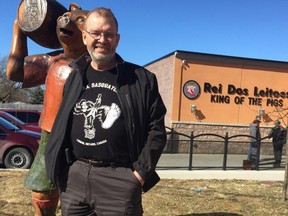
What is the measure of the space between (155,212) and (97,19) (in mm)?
3714

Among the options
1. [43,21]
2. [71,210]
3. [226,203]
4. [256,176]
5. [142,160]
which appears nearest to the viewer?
[142,160]

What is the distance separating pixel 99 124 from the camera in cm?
254

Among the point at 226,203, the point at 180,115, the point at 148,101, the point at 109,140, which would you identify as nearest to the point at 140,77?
the point at 148,101

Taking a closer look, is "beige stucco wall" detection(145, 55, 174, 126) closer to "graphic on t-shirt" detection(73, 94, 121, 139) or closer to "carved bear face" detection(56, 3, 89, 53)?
"carved bear face" detection(56, 3, 89, 53)

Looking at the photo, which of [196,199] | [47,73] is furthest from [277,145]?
[47,73]

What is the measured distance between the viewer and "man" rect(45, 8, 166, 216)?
253 centimetres

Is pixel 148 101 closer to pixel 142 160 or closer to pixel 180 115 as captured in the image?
pixel 142 160

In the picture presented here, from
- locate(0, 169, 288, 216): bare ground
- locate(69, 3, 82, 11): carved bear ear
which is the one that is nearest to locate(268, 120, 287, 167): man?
locate(0, 169, 288, 216): bare ground

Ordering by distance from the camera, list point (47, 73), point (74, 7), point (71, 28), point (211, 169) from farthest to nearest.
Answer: point (211, 169)
point (74, 7)
point (47, 73)
point (71, 28)

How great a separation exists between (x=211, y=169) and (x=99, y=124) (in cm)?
843

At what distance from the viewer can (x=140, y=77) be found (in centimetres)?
264

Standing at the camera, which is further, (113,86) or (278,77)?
(278,77)

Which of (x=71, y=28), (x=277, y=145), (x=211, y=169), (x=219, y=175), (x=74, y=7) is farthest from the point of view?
(x=277, y=145)

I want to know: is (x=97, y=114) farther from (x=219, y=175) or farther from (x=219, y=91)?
(x=219, y=91)
